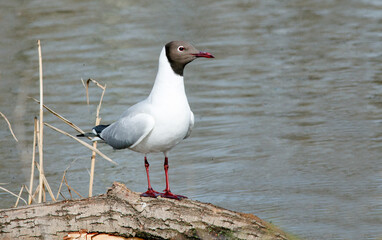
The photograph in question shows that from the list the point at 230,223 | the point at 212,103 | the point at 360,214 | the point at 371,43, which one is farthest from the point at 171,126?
the point at 371,43

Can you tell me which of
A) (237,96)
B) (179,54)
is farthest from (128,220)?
(237,96)

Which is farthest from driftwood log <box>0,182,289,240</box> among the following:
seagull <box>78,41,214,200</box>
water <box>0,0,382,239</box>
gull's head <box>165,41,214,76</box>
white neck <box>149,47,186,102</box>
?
water <box>0,0,382,239</box>

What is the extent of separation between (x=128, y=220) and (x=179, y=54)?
1.27m

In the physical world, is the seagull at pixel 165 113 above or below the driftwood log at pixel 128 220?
above

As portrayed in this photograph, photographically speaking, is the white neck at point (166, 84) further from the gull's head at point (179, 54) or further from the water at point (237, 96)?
the water at point (237, 96)

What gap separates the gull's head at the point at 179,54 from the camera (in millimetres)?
5344

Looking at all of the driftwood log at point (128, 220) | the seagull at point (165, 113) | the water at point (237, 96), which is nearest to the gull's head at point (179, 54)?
the seagull at point (165, 113)

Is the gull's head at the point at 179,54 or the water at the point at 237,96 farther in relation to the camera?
the water at the point at 237,96

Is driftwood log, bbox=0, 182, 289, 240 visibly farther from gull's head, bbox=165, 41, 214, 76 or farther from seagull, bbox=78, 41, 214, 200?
gull's head, bbox=165, 41, 214, 76

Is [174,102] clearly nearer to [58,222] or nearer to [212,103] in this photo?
[58,222]

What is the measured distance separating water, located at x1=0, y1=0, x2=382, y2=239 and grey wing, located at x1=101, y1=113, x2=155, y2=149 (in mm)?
1242

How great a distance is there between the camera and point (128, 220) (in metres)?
4.91

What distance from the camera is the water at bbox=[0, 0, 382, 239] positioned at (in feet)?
23.2

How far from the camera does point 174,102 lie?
5.26 meters
